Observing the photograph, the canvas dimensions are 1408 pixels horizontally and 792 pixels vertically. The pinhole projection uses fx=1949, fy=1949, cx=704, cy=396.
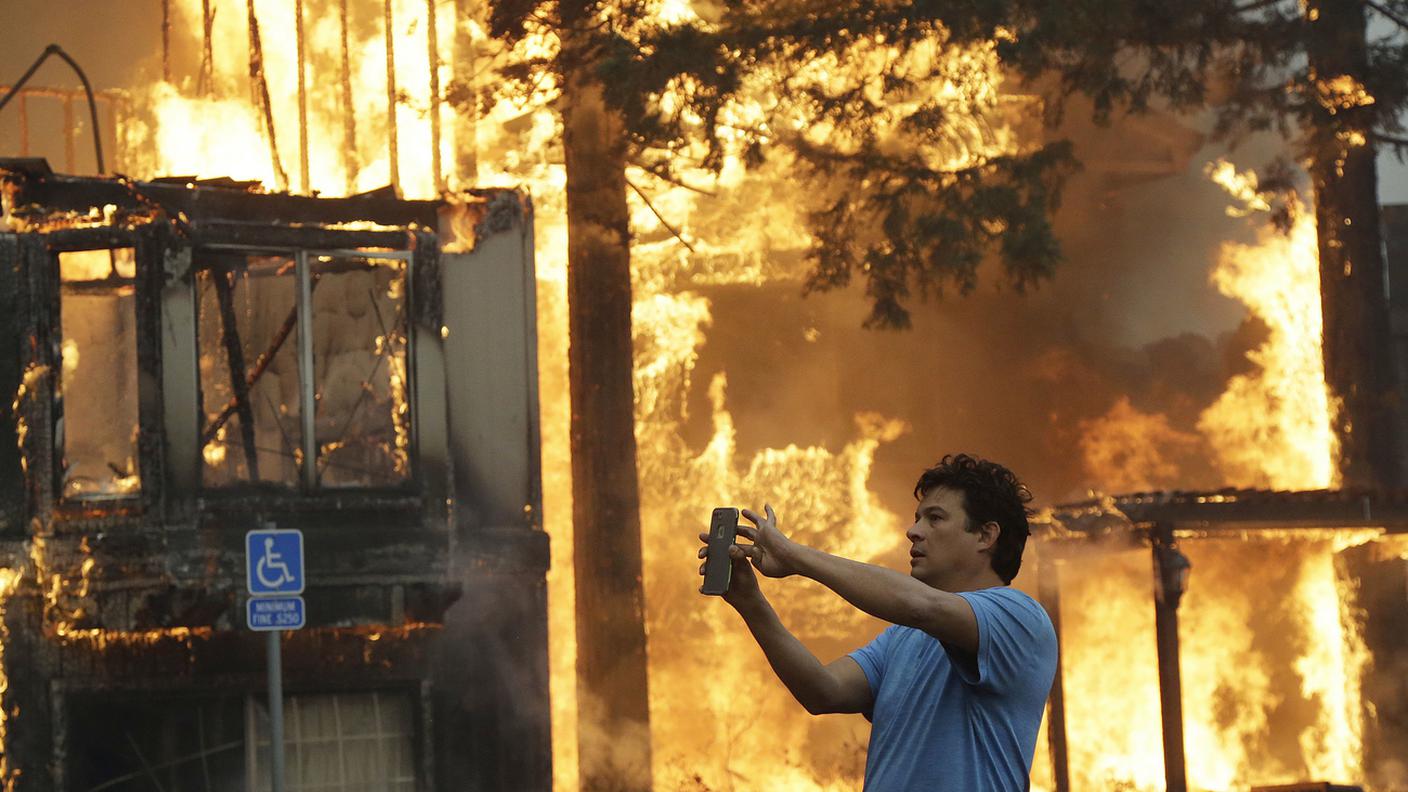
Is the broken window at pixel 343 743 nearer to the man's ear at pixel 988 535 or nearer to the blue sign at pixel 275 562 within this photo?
the blue sign at pixel 275 562

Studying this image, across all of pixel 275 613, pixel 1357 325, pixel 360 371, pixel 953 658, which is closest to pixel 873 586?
pixel 953 658

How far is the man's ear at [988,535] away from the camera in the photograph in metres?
3.99

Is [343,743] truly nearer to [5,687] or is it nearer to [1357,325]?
[5,687]

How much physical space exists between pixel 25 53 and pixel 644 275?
35.1ft

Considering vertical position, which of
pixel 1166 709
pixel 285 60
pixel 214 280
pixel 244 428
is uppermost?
pixel 285 60

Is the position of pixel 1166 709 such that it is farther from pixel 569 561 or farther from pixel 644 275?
pixel 644 275

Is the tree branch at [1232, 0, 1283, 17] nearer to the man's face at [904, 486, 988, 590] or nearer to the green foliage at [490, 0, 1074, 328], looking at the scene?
the green foliage at [490, 0, 1074, 328]

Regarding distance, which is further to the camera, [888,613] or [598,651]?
[598,651]

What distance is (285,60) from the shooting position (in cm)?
2584

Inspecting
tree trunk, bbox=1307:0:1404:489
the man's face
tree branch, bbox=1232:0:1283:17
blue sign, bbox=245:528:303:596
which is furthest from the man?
tree trunk, bbox=1307:0:1404:489

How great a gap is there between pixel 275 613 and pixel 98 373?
15.2ft

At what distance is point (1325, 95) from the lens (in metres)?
20.0

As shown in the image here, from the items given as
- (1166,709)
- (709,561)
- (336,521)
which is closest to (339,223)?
(336,521)

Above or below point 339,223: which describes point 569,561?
below
